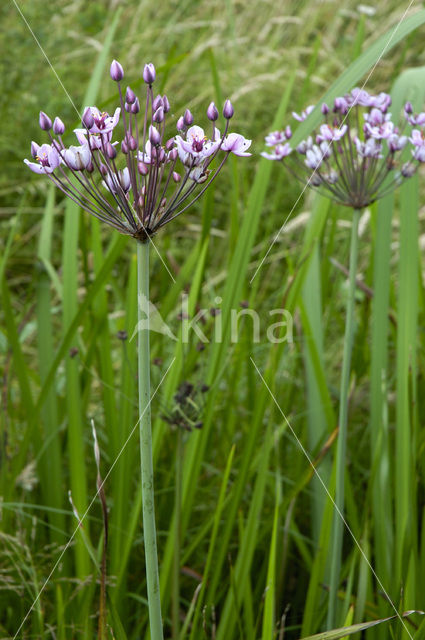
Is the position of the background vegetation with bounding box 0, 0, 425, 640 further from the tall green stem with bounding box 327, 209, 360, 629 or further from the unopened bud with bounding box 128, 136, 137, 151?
the unopened bud with bounding box 128, 136, 137, 151

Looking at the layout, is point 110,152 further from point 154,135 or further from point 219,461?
point 219,461

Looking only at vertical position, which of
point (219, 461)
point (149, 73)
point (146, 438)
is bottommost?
point (219, 461)

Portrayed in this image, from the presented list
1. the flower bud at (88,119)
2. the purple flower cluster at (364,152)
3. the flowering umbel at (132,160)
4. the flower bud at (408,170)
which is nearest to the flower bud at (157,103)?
the flowering umbel at (132,160)

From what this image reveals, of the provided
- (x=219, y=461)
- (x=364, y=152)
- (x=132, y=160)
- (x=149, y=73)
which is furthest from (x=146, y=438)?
(x=219, y=461)

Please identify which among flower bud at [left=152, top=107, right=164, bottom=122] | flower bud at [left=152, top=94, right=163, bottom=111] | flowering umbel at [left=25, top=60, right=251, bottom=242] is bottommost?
flowering umbel at [left=25, top=60, right=251, bottom=242]

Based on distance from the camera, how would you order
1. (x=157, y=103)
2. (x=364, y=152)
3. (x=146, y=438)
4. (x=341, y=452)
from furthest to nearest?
(x=364, y=152) < (x=341, y=452) < (x=157, y=103) < (x=146, y=438)

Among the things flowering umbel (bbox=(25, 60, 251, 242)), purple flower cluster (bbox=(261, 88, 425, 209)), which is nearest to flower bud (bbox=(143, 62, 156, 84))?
flowering umbel (bbox=(25, 60, 251, 242))

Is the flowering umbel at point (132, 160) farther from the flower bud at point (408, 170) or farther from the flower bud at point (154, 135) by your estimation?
the flower bud at point (408, 170)
